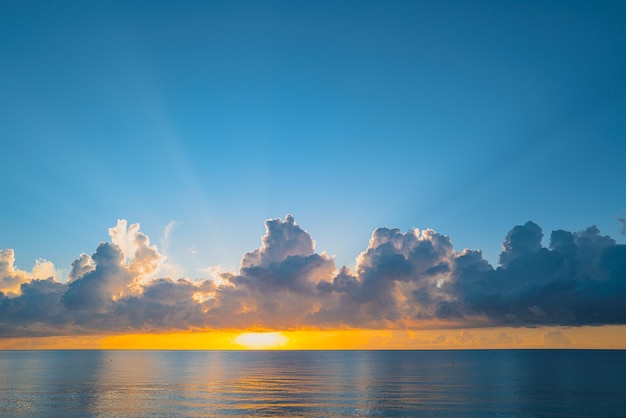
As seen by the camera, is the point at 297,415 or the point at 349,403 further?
the point at 349,403

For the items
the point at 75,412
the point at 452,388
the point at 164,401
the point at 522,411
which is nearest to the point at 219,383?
the point at 164,401

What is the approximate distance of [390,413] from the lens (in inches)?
3962

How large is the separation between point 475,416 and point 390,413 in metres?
17.6

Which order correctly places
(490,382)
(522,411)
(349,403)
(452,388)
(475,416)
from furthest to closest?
1. (490,382)
2. (452,388)
3. (349,403)
4. (522,411)
5. (475,416)

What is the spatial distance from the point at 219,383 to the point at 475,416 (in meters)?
106

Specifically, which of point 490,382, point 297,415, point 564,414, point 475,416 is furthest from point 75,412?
point 490,382

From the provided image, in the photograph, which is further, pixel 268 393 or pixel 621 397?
pixel 268 393

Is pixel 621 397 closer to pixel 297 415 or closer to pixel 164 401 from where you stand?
pixel 297 415

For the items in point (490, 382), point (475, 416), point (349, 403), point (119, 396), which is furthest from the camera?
point (490, 382)

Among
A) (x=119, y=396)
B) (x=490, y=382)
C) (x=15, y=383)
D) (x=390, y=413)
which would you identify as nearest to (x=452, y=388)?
(x=490, y=382)

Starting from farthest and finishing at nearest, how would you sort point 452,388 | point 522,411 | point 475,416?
point 452,388, point 522,411, point 475,416

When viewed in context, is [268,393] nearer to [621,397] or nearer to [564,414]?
[564,414]

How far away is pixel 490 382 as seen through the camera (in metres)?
165

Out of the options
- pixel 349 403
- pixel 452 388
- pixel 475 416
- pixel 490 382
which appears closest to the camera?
pixel 475 416
